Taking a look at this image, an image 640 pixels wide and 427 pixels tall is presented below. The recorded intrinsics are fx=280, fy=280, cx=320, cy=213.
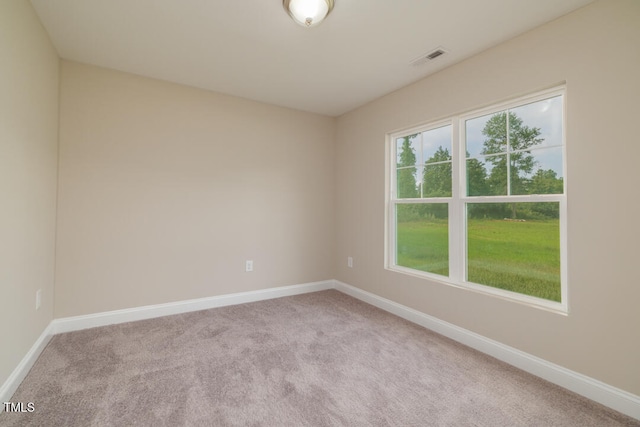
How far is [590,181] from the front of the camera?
1.79 meters

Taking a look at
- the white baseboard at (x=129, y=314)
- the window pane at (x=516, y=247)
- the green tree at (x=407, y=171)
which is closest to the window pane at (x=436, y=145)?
the green tree at (x=407, y=171)

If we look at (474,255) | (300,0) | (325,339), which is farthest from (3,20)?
(474,255)

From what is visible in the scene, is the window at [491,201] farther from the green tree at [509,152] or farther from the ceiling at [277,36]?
the ceiling at [277,36]

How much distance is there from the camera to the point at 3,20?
1546 mm

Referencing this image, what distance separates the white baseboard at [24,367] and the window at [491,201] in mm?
3165

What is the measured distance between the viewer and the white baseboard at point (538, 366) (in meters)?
1.63

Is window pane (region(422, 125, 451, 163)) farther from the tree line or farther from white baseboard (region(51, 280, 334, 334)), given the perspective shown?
white baseboard (region(51, 280, 334, 334))

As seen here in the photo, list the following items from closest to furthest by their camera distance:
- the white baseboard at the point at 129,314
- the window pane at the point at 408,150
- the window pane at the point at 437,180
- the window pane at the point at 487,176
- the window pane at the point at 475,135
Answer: the white baseboard at the point at 129,314 < the window pane at the point at 487,176 < the window pane at the point at 475,135 < the window pane at the point at 437,180 < the window pane at the point at 408,150

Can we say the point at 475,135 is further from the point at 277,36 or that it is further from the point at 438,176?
the point at 277,36

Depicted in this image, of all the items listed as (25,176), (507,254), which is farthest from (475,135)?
(25,176)

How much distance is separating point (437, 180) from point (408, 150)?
1.76ft

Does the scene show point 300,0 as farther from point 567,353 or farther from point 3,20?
point 567,353

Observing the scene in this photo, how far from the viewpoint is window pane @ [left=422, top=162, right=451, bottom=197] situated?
2.73 metres

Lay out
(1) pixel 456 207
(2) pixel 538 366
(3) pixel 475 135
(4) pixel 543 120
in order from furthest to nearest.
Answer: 1. (1) pixel 456 207
2. (3) pixel 475 135
3. (4) pixel 543 120
4. (2) pixel 538 366
